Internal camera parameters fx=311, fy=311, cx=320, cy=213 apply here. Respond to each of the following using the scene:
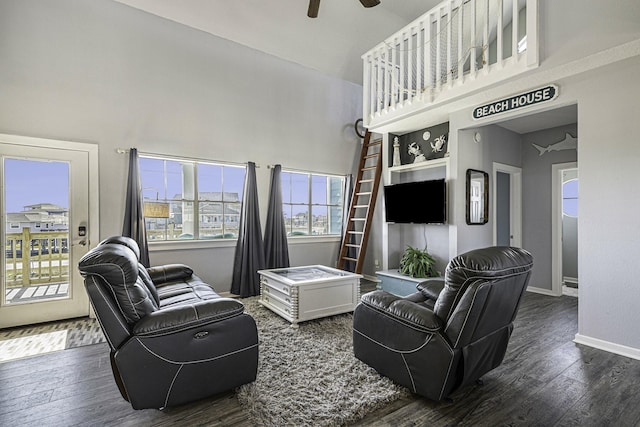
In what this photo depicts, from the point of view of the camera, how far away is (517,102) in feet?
11.2

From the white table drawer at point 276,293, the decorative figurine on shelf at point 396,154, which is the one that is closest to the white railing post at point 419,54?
the decorative figurine on shelf at point 396,154

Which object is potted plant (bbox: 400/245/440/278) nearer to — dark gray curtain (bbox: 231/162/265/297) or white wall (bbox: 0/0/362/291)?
white wall (bbox: 0/0/362/291)

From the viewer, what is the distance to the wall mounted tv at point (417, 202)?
4.27m

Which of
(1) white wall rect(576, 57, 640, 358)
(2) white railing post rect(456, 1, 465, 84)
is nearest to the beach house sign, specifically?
(1) white wall rect(576, 57, 640, 358)

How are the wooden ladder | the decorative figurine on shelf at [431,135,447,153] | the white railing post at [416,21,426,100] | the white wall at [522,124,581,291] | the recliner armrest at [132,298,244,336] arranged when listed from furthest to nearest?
1. the wooden ladder
2. the white wall at [522,124,581,291]
3. the decorative figurine on shelf at [431,135,447,153]
4. the white railing post at [416,21,426,100]
5. the recliner armrest at [132,298,244,336]

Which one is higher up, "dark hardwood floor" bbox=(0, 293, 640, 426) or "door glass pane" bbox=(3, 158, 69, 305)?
"door glass pane" bbox=(3, 158, 69, 305)

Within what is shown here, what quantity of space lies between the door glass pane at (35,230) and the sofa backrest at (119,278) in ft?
7.82

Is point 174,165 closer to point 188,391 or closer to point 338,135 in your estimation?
point 338,135

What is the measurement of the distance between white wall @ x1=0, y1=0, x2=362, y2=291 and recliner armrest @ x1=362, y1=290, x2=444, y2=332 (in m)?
3.02

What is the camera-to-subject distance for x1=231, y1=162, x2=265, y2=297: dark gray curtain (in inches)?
184

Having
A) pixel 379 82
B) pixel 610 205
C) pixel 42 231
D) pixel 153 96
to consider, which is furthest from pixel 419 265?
pixel 42 231

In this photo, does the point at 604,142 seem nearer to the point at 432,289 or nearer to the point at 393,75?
the point at 432,289

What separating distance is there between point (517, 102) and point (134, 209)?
15.4 feet

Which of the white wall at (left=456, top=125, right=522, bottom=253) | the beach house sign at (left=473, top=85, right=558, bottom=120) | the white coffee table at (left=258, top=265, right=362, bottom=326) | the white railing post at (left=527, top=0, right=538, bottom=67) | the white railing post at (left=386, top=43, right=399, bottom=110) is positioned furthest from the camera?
the white railing post at (left=386, top=43, right=399, bottom=110)
